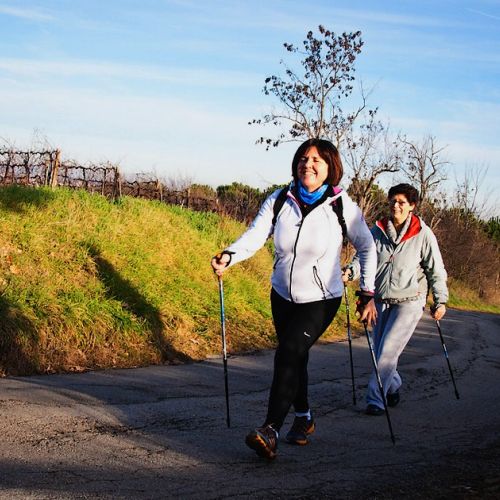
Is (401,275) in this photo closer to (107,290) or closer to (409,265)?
(409,265)

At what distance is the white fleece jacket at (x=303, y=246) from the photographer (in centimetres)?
591

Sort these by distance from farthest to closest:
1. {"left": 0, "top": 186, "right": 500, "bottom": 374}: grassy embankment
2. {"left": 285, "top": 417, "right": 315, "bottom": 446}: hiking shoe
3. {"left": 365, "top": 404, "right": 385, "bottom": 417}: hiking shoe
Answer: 1. {"left": 0, "top": 186, "right": 500, "bottom": 374}: grassy embankment
2. {"left": 365, "top": 404, "right": 385, "bottom": 417}: hiking shoe
3. {"left": 285, "top": 417, "right": 315, "bottom": 446}: hiking shoe

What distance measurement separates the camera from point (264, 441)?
547 centimetres

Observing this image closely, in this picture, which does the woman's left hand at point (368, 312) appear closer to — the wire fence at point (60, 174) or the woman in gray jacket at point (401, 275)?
the woman in gray jacket at point (401, 275)

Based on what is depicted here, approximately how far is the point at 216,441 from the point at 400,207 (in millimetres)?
3300

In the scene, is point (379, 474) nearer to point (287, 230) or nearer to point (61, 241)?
point (287, 230)

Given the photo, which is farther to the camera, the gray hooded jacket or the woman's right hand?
the gray hooded jacket

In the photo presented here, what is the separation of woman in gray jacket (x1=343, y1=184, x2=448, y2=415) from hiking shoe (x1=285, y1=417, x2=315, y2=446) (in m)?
2.02

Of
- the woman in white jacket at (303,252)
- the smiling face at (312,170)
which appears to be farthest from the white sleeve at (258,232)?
the smiling face at (312,170)

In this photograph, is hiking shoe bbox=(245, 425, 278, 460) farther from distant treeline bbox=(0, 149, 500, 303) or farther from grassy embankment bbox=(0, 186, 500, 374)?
distant treeline bbox=(0, 149, 500, 303)

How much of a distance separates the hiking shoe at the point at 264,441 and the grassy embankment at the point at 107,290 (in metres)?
4.40

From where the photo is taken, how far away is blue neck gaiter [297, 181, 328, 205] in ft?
19.5

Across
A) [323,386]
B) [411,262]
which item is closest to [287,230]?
[411,262]

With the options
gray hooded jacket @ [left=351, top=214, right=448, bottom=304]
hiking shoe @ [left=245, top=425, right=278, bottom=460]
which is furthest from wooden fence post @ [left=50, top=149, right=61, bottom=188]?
hiking shoe @ [left=245, top=425, right=278, bottom=460]
